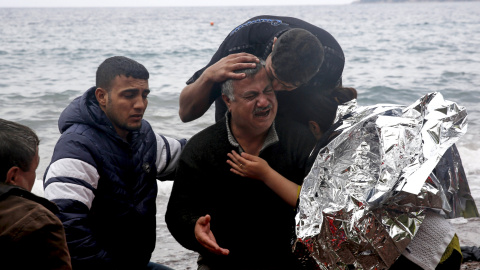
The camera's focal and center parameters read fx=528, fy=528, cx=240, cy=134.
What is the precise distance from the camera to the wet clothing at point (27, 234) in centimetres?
162

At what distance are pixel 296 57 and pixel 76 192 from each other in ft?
3.73

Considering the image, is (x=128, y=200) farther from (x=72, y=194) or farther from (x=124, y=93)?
(x=124, y=93)

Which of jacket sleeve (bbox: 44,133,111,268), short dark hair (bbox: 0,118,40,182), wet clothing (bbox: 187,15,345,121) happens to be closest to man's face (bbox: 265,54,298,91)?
wet clothing (bbox: 187,15,345,121)

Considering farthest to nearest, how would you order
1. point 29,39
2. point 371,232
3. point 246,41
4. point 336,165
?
point 29,39
point 246,41
point 336,165
point 371,232

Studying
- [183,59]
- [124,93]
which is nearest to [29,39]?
[183,59]

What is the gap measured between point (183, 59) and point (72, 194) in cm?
1574

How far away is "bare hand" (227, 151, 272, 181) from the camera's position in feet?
7.59

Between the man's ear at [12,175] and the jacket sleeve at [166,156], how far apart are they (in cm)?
101

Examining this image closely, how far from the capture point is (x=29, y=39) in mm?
23125

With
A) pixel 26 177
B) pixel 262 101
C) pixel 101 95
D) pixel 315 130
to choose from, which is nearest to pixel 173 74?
pixel 101 95

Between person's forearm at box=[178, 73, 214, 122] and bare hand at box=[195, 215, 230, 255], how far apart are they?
66 cm

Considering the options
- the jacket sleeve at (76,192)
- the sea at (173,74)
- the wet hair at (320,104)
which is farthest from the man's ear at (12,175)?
the sea at (173,74)

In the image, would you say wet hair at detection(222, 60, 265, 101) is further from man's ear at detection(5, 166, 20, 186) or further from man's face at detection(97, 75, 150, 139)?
man's ear at detection(5, 166, 20, 186)

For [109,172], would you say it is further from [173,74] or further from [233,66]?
[173,74]
